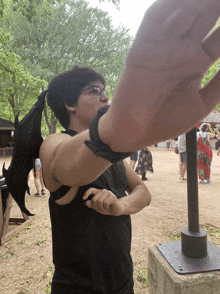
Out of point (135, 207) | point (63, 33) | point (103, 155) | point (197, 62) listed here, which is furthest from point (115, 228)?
point (63, 33)

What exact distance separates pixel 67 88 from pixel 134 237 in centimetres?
335

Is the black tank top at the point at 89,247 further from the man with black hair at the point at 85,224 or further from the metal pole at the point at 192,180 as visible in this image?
the metal pole at the point at 192,180

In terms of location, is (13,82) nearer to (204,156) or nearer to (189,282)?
(204,156)

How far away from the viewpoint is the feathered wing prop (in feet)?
3.22

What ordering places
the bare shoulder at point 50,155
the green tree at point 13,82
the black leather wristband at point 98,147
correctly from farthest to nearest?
the green tree at point 13,82, the bare shoulder at point 50,155, the black leather wristband at point 98,147

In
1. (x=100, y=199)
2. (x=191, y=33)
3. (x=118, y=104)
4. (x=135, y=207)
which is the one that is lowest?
(x=135, y=207)

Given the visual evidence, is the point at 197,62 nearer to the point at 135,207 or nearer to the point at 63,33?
the point at 135,207

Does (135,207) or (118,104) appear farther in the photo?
(135,207)

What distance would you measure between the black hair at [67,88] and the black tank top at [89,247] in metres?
0.16

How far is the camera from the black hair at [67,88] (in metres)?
1.07

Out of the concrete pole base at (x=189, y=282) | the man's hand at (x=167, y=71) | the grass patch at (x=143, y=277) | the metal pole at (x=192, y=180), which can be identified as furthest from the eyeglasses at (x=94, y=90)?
the grass patch at (x=143, y=277)

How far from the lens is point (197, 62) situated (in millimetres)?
387

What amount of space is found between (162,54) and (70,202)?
0.83 meters

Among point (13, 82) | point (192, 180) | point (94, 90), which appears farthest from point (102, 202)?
point (13, 82)
